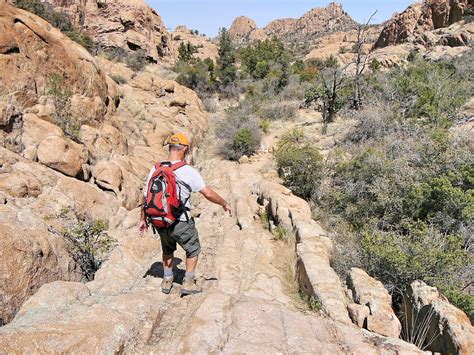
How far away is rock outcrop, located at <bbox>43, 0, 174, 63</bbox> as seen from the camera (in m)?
26.8

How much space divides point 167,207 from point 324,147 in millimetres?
10700

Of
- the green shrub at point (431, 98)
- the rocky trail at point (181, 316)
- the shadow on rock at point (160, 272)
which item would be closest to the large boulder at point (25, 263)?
the rocky trail at point (181, 316)

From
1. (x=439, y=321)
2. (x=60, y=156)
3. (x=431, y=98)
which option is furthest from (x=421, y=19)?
(x=439, y=321)

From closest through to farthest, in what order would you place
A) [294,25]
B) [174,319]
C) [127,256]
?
[174,319] → [127,256] → [294,25]

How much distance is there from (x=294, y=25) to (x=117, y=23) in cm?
10202

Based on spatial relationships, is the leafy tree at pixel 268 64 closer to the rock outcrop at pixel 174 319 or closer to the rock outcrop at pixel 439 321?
the rock outcrop at pixel 174 319

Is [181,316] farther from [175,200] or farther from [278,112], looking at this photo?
[278,112]

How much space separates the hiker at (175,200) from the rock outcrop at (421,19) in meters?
44.0

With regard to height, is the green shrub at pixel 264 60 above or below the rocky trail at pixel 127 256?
above

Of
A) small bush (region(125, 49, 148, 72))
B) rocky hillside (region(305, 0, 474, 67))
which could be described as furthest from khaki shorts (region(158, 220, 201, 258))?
rocky hillside (region(305, 0, 474, 67))

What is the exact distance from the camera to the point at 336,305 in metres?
3.66

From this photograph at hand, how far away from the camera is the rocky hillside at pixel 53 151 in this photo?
3586 mm

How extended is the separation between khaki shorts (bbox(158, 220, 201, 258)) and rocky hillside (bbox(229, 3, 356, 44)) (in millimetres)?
98052

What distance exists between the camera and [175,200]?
11.0 ft
